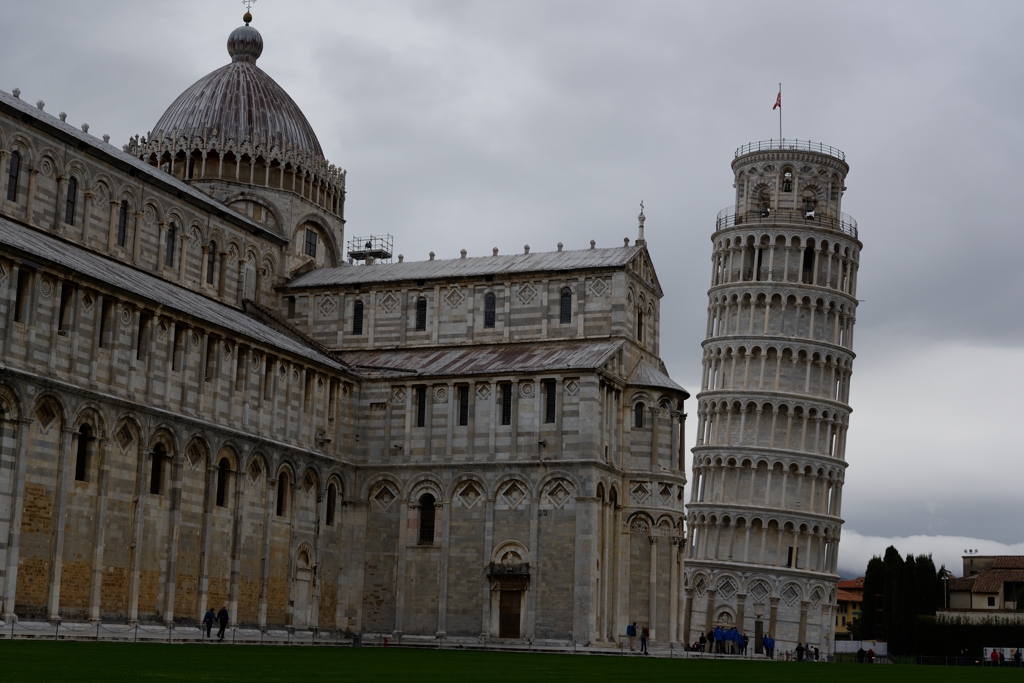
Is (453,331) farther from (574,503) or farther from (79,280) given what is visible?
(79,280)

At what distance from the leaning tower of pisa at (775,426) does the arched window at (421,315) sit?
32927 mm

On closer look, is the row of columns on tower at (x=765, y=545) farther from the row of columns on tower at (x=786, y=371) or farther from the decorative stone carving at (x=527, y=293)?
the decorative stone carving at (x=527, y=293)

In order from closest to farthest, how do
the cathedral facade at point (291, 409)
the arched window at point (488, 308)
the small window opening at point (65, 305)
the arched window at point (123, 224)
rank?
the small window opening at point (65, 305) → the cathedral facade at point (291, 409) → the arched window at point (123, 224) → the arched window at point (488, 308)

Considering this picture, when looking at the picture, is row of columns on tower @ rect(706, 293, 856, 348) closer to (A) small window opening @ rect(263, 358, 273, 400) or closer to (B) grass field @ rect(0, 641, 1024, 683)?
(A) small window opening @ rect(263, 358, 273, 400)

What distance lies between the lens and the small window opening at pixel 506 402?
2379 inches

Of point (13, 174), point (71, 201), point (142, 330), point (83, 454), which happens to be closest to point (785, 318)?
point (71, 201)

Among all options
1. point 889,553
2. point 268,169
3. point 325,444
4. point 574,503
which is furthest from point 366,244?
point 889,553

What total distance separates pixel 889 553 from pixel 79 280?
239 feet

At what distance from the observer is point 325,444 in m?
60.2

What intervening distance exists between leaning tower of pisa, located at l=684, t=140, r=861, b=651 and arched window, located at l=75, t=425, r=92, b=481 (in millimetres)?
53276

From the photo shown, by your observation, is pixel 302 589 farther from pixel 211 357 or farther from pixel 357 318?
pixel 357 318

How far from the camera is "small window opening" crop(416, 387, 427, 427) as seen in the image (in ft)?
203

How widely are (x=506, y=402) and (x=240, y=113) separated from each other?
21.2 metres

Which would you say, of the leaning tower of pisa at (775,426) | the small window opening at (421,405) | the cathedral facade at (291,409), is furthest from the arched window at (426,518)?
the leaning tower of pisa at (775,426)
